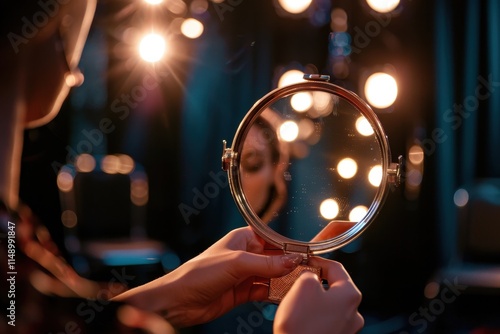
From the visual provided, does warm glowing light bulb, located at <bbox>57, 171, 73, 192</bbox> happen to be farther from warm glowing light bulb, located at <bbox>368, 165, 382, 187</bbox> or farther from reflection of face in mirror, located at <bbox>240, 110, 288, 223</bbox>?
warm glowing light bulb, located at <bbox>368, 165, 382, 187</bbox>

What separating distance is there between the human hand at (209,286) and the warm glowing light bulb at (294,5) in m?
2.03

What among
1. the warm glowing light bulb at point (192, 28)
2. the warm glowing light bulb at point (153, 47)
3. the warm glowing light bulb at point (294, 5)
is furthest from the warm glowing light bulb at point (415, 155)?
→ the warm glowing light bulb at point (153, 47)

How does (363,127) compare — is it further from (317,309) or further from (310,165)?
(317,309)

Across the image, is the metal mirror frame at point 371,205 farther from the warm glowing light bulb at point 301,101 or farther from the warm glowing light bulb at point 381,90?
the warm glowing light bulb at point 381,90

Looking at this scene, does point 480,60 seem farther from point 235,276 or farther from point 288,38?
point 235,276

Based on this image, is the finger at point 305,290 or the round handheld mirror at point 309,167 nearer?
the finger at point 305,290

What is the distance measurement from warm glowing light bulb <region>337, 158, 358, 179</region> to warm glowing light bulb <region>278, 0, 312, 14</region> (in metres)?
2.01

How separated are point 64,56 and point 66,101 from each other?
244 centimetres

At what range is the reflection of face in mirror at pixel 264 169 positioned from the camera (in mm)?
1033

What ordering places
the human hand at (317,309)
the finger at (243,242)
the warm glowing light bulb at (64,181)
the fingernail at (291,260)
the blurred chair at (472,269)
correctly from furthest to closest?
the warm glowing light bulb at (64,181) → the blurred chair at (472,269) → the finger at (243,242) → the fingernail at (291,260) → the human hand at (317,309)

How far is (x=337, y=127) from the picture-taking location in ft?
3.34

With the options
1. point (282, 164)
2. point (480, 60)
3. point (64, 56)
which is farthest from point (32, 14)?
point (480, 60)

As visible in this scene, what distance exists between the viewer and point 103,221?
10.5 ft

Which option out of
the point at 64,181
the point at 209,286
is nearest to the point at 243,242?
the point at 209,286
